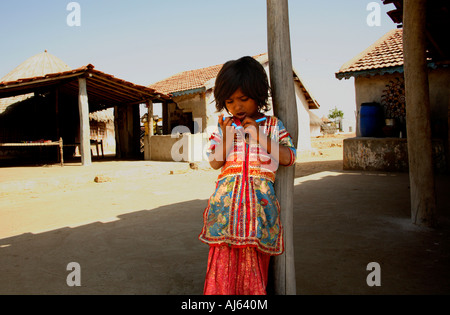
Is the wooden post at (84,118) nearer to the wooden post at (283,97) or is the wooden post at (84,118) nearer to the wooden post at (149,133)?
the wooden post at (149,133)

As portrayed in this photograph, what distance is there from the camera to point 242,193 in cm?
159

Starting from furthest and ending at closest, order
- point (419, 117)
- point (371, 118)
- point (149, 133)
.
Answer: point (149, 133) → point (371, 118) → point (419, 117)

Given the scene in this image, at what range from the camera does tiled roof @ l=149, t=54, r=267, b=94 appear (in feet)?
43.6

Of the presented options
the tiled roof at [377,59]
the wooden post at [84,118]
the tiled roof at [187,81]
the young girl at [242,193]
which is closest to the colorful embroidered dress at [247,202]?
the young girl at [242,193]

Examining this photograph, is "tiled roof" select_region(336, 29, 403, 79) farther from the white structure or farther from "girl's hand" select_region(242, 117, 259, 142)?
"girl's hand" select_region(242, 117, 259, 142)

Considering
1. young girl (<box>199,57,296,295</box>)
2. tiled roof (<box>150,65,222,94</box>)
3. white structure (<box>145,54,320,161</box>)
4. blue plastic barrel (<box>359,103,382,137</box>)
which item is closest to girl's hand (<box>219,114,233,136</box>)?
young girl (<box>199,57,296,295</box>)

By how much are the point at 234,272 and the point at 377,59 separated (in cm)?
928

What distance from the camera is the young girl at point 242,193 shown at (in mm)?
1556

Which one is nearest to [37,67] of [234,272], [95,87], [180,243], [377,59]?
[95,87]

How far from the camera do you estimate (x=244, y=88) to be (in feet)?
5.22

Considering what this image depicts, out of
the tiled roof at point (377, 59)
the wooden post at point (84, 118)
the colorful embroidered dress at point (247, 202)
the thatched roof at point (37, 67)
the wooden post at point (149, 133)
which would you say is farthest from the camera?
the thatched roof at point (37, 67)

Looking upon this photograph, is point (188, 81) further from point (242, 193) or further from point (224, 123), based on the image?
point (242, 193)

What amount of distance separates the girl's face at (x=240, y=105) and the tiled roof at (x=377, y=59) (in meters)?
8.22
